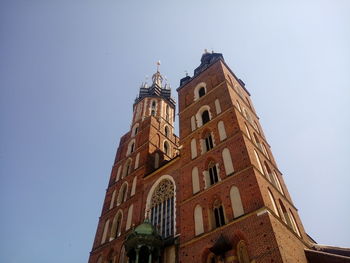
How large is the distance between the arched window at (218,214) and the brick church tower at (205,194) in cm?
5

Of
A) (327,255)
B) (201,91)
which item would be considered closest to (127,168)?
(201,91)

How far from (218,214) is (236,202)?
1.26 m

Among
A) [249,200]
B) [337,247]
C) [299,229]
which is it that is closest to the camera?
[249,200]

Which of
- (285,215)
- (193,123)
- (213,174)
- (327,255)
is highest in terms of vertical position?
(193,123)

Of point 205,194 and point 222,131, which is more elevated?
point 222,131

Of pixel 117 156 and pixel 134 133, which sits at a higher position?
pixel 134 133

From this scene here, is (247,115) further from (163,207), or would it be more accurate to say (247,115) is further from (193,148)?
(163,207)

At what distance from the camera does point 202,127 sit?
19906 mm

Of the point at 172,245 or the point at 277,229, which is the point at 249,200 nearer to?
the point at 277,229

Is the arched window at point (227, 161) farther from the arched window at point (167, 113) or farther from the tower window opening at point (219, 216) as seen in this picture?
the arched window at point (167, 113)

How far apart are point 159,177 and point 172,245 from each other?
20.6 feet

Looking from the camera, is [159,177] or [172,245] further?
[159,177]

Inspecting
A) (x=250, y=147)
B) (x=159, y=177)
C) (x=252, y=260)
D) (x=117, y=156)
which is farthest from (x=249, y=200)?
(x=117, y=156)

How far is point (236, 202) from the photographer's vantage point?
1369 cm
